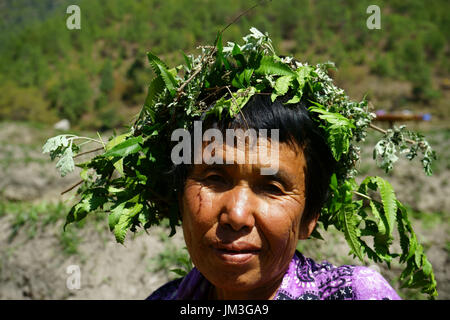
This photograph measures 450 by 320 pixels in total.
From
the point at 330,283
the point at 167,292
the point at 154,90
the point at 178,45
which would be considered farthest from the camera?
the point at 178,45

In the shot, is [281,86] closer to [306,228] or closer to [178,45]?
[306,228]

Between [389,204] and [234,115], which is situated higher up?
[234,115]

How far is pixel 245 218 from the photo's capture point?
1.47 m

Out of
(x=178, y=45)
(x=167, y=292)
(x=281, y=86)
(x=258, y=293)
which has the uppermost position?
(x=178, y=45)

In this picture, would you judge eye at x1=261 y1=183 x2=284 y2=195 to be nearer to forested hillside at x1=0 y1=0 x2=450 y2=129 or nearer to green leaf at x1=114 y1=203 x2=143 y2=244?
green leaf at x1=114 y1=203 x2=143 y2=244

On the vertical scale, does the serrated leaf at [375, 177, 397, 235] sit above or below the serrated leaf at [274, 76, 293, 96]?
below

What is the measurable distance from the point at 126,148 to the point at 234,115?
0.49m

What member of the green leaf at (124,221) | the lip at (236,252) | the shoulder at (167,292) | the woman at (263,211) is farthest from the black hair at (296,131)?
the shoulder at (167,292)

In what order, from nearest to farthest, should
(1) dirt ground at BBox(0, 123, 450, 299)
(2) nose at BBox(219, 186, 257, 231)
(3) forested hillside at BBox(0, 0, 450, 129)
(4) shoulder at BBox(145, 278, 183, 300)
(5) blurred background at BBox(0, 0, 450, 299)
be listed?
1. (2) nose at BBox(219, 186, 257, 231)
2. (4) shoulder at BBox(145, 278, 183, 300)
3. (1) dirt ground at BBox(0, 123, 450, 299)
4. (5) blurred background at BBox(0, 0, 450, 299)
5. (3) forested hillside at BBox(0, 0, 450, 129)

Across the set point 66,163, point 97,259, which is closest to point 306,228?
point 66,163

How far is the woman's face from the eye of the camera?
150cm

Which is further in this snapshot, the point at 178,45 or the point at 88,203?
the point at 178,45

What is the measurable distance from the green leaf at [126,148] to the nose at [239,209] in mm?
475

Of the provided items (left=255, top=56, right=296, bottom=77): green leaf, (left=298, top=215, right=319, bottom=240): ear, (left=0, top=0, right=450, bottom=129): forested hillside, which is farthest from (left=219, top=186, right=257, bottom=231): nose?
(left=0, top=0, right=450, bottom=129): forested hillside
